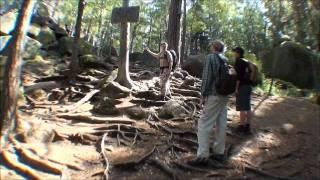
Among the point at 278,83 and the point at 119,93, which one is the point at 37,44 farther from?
the point at 278,83

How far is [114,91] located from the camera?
12297 millimetres

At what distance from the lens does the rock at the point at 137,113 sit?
32.6ft

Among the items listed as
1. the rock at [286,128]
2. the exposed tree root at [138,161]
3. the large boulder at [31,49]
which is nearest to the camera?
the exposed tree root at [138,161]

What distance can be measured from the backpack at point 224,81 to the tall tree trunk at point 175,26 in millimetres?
9394

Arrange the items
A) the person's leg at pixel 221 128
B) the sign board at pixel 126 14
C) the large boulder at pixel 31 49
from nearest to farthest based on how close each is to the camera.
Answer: the person's leg at pixel 221 128, the sign board at pixel 126 14, the large boulder at pixel 31 49

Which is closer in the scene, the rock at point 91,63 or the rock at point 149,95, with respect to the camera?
the rock at point 149,95

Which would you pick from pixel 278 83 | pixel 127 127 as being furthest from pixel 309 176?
pixel 278 83

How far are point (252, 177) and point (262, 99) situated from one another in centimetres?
683

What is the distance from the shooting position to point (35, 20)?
87.4ft

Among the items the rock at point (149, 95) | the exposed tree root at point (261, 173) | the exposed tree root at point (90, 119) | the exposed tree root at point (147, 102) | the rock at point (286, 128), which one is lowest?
the exposed tree root at point (261, 173)

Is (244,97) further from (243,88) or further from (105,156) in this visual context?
(105,156)

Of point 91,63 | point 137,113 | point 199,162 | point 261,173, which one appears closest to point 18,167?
point 199,162

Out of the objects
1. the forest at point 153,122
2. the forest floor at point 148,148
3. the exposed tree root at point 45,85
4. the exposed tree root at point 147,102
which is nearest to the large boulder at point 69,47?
the forest at point 153,122

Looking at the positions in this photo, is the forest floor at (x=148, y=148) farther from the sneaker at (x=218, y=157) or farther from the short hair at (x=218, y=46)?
the short hair at (x=218, y=46)
